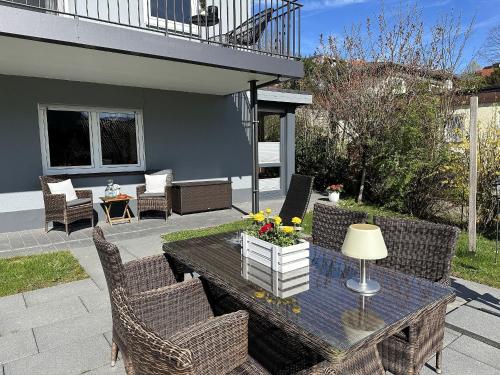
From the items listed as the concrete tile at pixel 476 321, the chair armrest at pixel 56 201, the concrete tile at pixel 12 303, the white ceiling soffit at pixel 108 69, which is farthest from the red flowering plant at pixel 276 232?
the chair armrest at pixel 56 201

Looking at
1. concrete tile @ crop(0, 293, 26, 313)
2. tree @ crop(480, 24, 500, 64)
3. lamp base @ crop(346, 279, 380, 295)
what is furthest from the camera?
tree @ crop(480, 24, 500, 64)

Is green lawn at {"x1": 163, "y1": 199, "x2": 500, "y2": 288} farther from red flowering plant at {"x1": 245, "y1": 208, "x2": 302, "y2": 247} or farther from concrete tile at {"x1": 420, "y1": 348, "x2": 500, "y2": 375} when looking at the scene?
red flowering plant at {"x1": 245, "y1": 208, "x2": 302, "y2": 247}

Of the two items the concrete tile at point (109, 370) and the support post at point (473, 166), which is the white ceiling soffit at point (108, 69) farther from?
the concrete tile at point (109, 370)

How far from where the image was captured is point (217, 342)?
152 centimetres

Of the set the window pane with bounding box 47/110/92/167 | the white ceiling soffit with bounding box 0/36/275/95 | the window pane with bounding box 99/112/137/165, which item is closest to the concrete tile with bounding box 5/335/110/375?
the white ceiling soffit with bounding box 0/36/275/95

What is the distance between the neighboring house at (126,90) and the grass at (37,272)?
193 centimetres

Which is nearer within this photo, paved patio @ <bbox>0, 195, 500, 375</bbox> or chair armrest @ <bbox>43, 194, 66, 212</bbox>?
paved patio @ <bbox>0, 195, 500, 375</bbox>

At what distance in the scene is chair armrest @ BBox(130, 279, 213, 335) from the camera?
6.18 feet

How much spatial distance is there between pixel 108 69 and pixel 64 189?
206cm

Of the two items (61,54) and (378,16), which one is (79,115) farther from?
(378,16)

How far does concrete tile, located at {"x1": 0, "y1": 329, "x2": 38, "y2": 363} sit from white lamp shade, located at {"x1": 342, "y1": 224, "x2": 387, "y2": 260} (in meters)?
2.19

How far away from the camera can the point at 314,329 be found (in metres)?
1.35

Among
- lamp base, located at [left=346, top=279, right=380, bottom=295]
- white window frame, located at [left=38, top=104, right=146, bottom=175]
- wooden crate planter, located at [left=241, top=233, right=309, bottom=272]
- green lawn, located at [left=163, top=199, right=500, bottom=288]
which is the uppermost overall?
white window frame, located at [left=38, top=104, right=146, bottom=175]

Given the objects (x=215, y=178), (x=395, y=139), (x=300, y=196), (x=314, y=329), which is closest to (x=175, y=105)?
(x=215, y=178)
